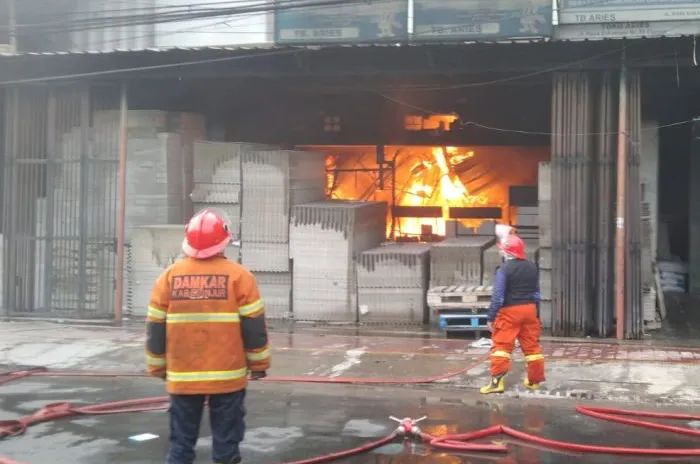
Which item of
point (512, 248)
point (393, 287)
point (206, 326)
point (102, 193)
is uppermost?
point (102, 193)

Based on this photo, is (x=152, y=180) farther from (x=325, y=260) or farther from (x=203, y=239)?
(x=203, y=239)

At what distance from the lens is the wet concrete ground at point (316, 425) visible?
636 cm

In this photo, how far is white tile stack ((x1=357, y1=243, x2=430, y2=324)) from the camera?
43.1ft

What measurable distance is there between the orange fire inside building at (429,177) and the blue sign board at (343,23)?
257cm

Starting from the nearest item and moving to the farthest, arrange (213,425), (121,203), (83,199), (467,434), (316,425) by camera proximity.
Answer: (213,425)
(467,434)
(316,425)
(121,203)
(83,199)

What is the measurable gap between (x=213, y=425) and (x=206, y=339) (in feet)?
1.81

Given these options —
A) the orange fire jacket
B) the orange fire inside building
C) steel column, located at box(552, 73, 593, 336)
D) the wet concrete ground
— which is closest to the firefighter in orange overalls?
the wet concrete ground

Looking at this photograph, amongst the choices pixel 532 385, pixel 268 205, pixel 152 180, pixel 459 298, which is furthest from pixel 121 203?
pixel 532 385

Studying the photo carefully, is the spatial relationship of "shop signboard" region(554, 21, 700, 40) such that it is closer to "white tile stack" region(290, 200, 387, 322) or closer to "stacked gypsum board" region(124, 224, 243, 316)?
"white tile stack" region(290, 200, 387, 322)

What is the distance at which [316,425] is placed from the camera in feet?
24.0

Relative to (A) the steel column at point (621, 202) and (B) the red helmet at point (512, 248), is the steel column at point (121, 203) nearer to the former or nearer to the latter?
(B) the red helmet at point (512, 248)

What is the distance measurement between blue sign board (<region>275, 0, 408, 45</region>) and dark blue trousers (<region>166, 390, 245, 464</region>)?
464 inches

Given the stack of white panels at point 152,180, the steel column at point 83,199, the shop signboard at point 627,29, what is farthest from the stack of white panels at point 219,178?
the shop signboard at point 627,29

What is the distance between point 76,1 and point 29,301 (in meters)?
8.31
